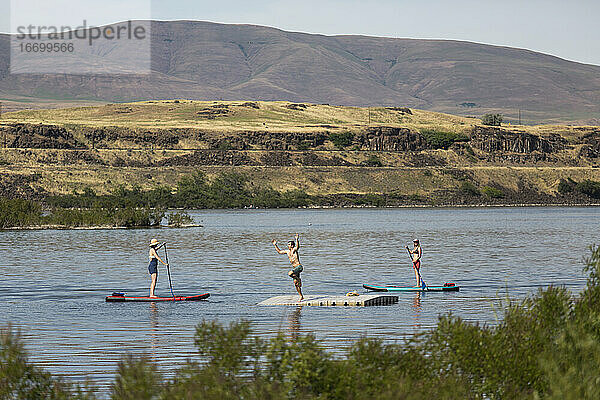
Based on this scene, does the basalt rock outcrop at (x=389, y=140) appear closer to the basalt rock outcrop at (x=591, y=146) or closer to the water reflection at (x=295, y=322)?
the basalt rock outcrop at (x=591, y=146)

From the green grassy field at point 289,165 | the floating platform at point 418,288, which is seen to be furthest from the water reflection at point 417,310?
the green grassy field at point 289,165

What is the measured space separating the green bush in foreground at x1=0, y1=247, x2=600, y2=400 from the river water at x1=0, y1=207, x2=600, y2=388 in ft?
3.62

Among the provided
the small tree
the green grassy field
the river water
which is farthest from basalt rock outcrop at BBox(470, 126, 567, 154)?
the river water

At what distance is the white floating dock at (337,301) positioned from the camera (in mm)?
24562

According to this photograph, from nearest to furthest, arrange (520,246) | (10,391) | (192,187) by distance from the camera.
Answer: (10,391) → (520,246) → (192,187)

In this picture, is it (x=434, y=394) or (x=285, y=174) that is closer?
(x=434, y=394)

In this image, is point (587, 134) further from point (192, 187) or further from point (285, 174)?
point (192, 187)

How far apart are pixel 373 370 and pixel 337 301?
14.1 metres

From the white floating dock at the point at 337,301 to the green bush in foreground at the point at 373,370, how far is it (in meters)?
12.2

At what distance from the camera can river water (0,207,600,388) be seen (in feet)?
63.9

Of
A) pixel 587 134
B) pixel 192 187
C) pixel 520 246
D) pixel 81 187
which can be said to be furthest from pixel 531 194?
pixel 520 246

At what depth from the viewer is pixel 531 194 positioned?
128m

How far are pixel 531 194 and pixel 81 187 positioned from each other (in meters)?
59.7

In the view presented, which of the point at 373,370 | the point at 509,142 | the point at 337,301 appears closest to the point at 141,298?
the point at 337,301
